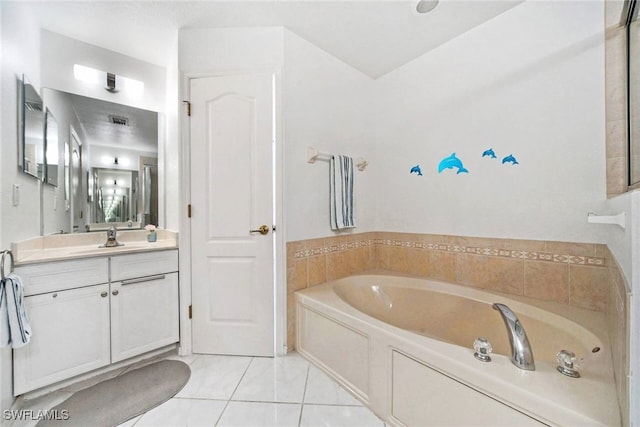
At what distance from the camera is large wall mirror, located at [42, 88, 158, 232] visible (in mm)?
1948

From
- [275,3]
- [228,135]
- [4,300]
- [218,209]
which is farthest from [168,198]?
[275,3]

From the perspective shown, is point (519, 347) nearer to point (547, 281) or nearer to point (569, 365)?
point (569, 365)

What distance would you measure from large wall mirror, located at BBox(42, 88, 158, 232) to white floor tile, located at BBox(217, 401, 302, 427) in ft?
5.58

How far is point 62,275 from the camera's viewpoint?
5.07ft

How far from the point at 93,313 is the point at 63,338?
178 mm

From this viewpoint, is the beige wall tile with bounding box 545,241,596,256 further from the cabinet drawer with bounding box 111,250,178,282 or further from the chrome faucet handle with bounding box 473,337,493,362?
the cabinet drawer with bounding box 111,250,178,282

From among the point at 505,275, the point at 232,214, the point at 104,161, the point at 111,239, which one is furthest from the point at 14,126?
the point at 505,275

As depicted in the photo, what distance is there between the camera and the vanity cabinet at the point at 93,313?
1.46 metres

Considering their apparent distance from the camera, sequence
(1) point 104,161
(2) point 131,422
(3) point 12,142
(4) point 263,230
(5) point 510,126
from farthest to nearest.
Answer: (1) point 104,161
(4) point 263,230
(5) point 510,126
(3) point 12,142
(2) point 131,422

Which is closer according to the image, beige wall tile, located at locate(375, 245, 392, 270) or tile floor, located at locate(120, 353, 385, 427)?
tile floor, located at locate(120, 353, 385, 427)

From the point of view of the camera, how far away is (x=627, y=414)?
0.67 metres

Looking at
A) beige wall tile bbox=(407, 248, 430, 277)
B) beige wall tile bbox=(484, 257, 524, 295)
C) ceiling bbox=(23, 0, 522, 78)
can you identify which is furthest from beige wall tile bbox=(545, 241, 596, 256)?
ceiling bbox=(23, 0, 522, 78)

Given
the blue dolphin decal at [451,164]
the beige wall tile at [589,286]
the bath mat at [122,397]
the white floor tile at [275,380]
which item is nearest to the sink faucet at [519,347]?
the beige wall tile at [589,286]

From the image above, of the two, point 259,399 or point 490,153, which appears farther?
point 490,153
